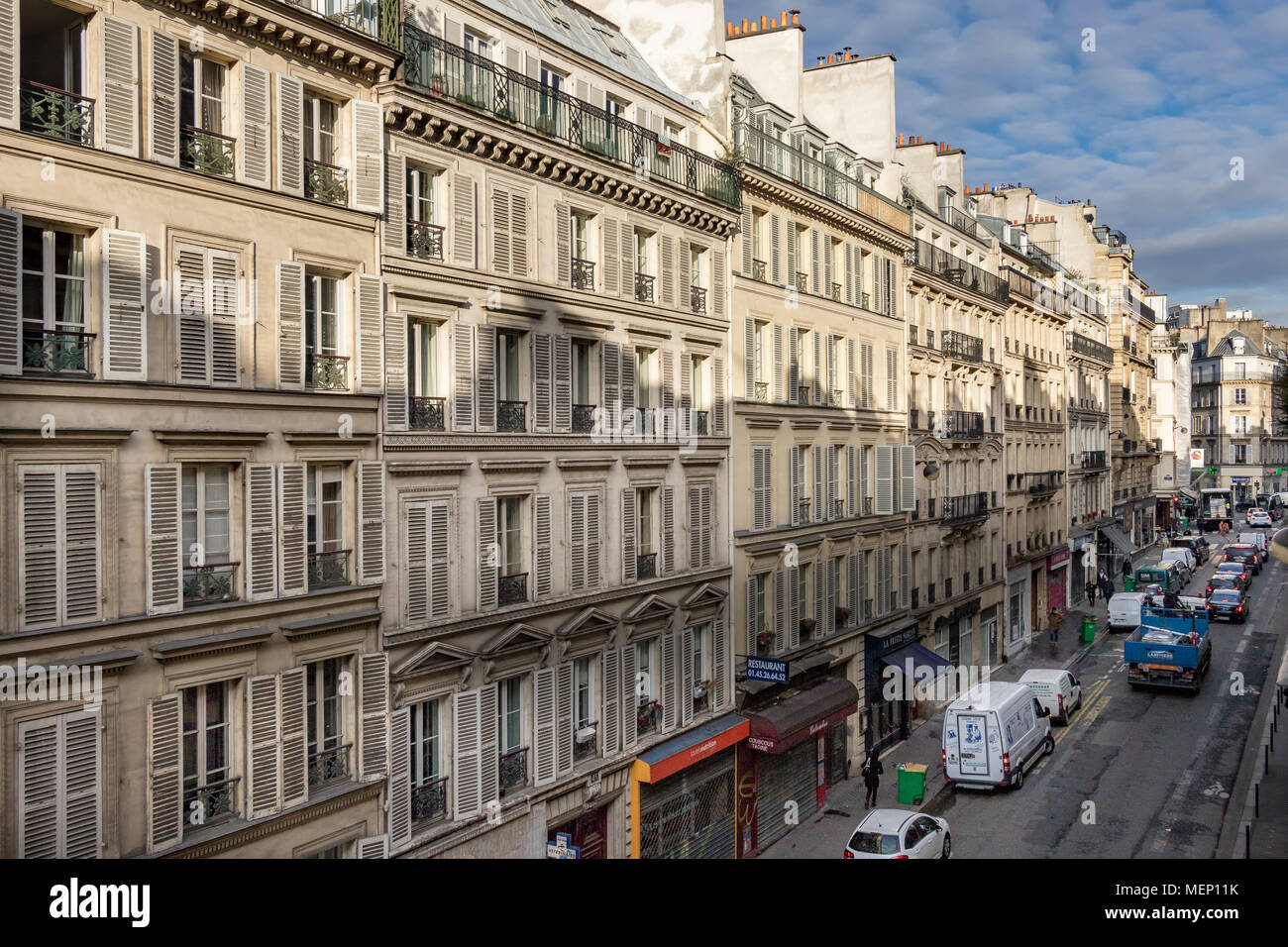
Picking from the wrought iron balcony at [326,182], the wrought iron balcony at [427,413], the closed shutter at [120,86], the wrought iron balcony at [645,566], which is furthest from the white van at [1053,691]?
the closed shutter at [120,86]

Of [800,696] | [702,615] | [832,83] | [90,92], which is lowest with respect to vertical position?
[800,696]

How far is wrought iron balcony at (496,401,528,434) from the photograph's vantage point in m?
19.8

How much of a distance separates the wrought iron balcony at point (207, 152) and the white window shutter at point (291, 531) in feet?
13.7

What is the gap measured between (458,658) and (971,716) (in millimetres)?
16952

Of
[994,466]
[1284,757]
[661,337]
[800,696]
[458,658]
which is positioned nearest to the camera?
[458,658]

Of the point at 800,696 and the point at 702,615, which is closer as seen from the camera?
the point at 702,615

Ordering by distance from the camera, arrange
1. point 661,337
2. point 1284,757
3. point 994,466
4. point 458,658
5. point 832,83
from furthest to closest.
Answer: point 994,466, point 832,83, point 1284,757, point 661,337, point 458,658

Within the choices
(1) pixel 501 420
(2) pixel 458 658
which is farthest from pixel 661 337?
(2) pixel 458 658

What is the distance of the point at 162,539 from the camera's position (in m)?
13.8

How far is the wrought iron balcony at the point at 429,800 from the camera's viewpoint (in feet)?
57.7

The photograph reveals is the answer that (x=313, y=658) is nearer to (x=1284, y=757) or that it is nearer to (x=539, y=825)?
(x=539, y=825)

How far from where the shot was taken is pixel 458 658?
1822 centimetres

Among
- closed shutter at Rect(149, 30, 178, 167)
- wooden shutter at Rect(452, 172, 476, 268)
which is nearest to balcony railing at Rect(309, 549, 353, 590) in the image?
wooden shutter at Rect(452, 172, 476, 268)

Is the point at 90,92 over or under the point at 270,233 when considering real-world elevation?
over
